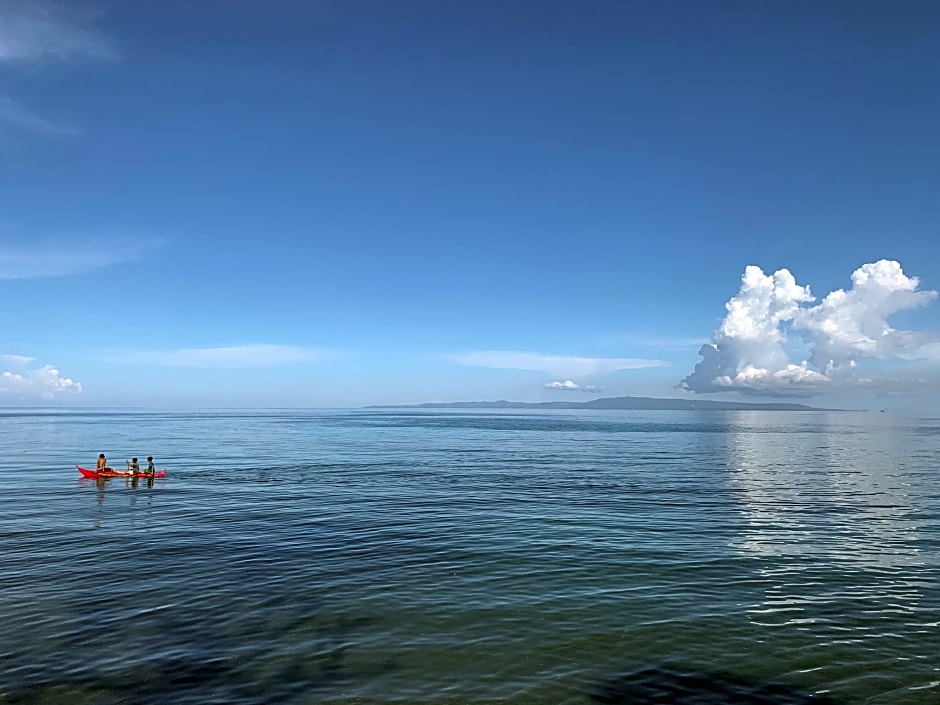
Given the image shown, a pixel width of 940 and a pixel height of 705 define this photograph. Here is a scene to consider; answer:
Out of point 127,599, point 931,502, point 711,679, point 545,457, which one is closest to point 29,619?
point 127,599

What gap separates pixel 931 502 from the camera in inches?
1804

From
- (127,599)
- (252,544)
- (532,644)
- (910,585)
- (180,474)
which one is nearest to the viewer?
(532,644)

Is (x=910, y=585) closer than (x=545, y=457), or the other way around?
(x=910, y=585)

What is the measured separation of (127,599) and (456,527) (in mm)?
17977

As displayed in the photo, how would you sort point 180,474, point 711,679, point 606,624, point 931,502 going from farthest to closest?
1. point 180,474
2. point 931,502
3. point 606,624
4. point 711,679

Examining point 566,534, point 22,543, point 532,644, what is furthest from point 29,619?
point 566,534

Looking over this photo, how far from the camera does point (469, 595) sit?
23.8 meters

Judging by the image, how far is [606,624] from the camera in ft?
68.2

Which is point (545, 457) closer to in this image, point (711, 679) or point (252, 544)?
point (252, 544)

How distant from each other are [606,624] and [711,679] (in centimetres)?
433

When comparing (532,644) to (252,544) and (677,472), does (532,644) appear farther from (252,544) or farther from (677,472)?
(677,472)

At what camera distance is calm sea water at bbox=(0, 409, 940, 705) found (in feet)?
55.0

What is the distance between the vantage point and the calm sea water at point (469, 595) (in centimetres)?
1677

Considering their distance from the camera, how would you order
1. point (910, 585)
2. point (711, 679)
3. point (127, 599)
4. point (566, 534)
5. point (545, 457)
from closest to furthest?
point (711, 679), point (127, 599), point (910, 585), point (566, 534), point (545, 457)
